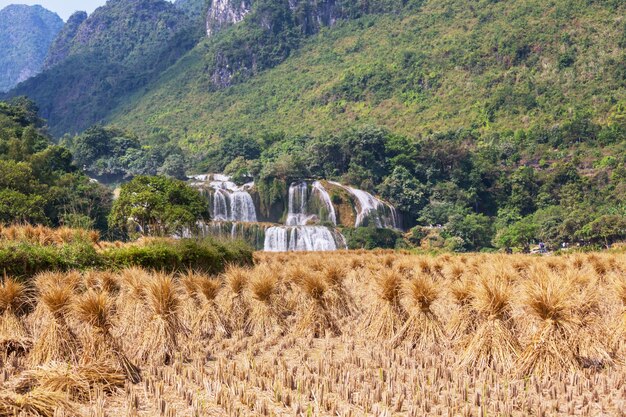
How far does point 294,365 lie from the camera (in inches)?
252

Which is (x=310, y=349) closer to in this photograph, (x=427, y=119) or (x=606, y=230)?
(x=606, y=230)

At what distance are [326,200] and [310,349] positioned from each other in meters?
44.5

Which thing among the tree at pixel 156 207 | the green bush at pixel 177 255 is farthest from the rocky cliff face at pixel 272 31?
the green bush at pixel 177 255

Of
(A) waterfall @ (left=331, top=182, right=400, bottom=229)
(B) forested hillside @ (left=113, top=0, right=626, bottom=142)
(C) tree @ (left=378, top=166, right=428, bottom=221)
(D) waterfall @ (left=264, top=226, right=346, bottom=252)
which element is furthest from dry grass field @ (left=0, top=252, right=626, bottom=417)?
(B) forested hillside @ (left=113, top=0, right=626, bottom=142)

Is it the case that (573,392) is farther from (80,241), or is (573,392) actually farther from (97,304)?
(80,241)

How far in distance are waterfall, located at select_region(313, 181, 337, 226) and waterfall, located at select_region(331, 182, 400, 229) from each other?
2086 mm

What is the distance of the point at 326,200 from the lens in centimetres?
5181

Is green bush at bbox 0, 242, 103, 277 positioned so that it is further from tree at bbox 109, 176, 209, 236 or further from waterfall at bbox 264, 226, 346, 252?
waterfall at bbox 264, 226, 346, 252

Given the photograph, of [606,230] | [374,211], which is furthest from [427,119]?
[606,230]

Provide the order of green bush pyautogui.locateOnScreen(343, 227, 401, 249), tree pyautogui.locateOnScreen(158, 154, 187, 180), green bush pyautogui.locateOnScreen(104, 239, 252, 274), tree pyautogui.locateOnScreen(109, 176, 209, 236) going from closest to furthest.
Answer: green bush pyautogui.locateOnScreen(104, 239, 252, 274) → tree pyautogui.locateOnScreen(109, 176, 209, 236) → green bush pyautogui.locateOnScreen(343, 227, 401, 249) → tree pyautogui.locateOnScreen(158, 154, 187, 180)

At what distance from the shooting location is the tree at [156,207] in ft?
89.0

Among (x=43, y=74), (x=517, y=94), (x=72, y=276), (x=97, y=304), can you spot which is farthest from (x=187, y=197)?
(x=43, y=74)

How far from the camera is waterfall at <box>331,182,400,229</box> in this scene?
52438 millimetres

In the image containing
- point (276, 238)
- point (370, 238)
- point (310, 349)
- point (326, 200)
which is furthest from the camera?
point (326, 200)
